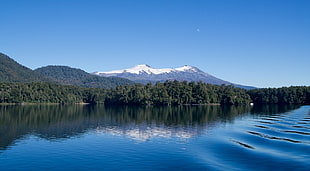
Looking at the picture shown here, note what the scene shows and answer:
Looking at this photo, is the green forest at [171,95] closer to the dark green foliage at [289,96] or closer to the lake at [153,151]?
the dark green foliage at [289,96]

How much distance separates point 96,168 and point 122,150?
8.12 meters

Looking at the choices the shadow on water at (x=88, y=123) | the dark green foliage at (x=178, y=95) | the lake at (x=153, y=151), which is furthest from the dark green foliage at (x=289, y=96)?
the lake at (x=153, y=151)

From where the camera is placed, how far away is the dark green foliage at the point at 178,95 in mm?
176250

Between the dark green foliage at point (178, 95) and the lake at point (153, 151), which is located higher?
the dark green foliage at point (178, 95)

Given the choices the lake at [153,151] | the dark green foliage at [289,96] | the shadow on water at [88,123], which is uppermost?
the dark green foliage at [289,96]

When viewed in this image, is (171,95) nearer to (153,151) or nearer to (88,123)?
Answer: (88,123)

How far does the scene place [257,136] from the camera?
48.9 m

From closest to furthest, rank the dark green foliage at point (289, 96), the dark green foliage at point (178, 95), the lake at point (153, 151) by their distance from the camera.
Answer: the lake at point (153, 151), the dark green foliage at point (178, 95), the dark green foliage at point (289, 96)

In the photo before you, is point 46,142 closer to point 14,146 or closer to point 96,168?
point 14,146

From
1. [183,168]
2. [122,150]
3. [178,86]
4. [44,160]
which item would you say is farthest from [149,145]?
[178,86]

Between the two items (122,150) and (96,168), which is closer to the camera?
(96,168)

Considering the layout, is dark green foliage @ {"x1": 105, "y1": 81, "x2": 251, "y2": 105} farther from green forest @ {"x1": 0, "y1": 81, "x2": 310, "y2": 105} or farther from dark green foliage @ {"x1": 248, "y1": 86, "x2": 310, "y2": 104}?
dark green foliage @ {"x1": 248, "y1": 86, "x2": 310, "y2": 104}

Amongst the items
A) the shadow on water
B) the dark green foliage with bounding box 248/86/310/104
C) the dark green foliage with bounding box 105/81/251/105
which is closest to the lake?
the shadow on water

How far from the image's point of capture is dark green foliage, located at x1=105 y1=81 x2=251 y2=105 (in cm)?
17625
